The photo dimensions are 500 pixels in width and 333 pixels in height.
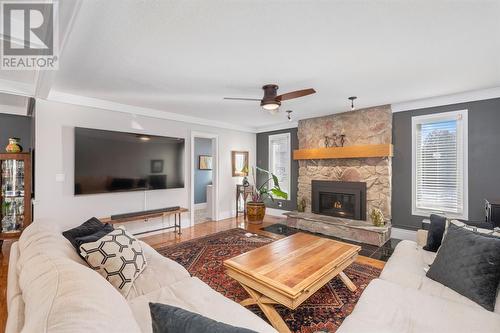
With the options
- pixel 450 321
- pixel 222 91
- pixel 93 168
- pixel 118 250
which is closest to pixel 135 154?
pixel 93 168

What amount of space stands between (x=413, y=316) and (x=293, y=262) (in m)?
0.95

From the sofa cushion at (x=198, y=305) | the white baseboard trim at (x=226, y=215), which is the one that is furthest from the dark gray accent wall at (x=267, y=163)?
the sofa cushion at (x=198, y=305)

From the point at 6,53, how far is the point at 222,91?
236 cm

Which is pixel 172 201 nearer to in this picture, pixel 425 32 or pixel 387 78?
pixel 387 78

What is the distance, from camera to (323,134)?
5113 millimetres

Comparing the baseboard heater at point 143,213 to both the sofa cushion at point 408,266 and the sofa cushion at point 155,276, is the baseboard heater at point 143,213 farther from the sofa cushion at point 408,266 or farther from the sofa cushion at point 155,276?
the sofa cushion at point 408,266

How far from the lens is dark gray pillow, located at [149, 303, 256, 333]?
2.22 feet

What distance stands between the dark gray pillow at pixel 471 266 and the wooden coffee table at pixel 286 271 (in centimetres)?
78

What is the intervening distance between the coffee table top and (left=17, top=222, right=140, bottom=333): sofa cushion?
3.80 feet

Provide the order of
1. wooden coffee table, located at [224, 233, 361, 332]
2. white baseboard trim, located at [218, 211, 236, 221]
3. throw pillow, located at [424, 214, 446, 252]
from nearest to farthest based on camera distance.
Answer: wooden coffee table, located at [224, 233, 361, 332] < throw pillow, located at [424, 214, 446, 252] < white baseboard trim, located at [218, 211, 236, 221]

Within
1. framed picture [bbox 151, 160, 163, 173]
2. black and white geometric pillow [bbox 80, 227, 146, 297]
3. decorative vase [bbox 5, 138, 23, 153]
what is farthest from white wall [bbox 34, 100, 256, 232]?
black and white geometric pillow [bbox 80, 227, 146, 297]

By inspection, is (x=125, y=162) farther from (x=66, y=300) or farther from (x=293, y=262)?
(x=66, y=300)

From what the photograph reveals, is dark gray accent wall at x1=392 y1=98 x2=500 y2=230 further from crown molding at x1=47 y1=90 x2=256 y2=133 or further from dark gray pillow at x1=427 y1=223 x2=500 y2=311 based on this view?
crown molding at x1=47 y1=90 x2=256 y2=133

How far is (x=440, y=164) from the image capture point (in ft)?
12.6
